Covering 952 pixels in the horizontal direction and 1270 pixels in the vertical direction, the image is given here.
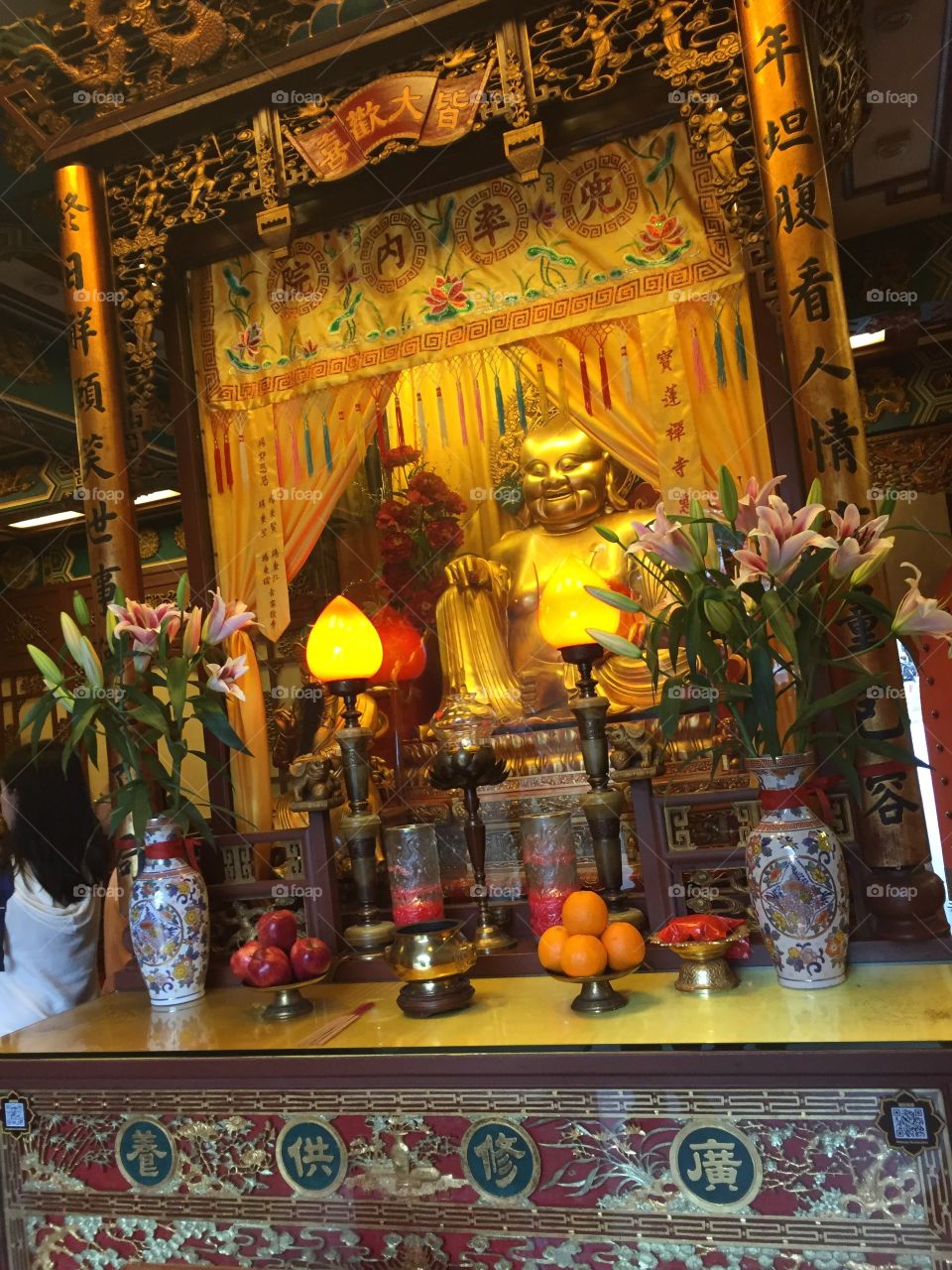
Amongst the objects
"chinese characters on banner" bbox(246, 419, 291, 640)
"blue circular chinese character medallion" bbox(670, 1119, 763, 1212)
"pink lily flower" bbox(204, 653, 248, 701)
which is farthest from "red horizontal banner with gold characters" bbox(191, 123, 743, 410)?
"blue circular chinese character medallion" bbox(670, 1119, 763, 1212)

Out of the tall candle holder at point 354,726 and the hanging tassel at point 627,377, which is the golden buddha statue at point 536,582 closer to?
the hanging tassel at point 627,377

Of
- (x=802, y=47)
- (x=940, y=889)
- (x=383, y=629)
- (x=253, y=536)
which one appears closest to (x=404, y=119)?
(x=802, y=47)

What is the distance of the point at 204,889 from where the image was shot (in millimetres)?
2158

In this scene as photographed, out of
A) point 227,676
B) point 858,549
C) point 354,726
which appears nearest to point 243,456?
point 227,676

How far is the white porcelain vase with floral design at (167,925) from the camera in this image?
82.0 inches

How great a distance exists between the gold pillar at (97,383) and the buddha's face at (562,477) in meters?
1.26

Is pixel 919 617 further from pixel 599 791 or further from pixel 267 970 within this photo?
pixel 267 970

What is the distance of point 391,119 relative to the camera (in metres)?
2.45

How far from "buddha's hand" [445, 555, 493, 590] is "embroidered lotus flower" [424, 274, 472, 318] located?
0.75 metres

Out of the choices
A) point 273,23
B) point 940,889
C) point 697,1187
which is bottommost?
point 697,1187

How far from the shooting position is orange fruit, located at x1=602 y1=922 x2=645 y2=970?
165 cm

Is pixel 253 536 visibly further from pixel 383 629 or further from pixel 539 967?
pixel 539 967

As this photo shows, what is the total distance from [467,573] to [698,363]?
968mm

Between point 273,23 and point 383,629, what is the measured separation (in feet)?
5.56
